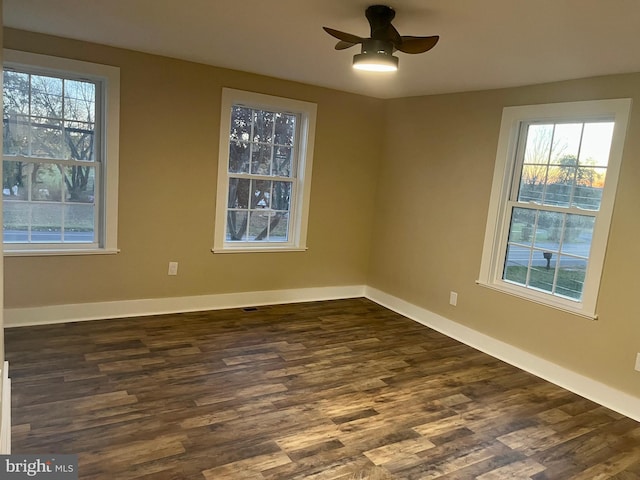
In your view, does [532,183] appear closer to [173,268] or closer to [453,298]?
[453,298]

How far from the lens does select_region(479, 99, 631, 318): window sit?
10.6ft

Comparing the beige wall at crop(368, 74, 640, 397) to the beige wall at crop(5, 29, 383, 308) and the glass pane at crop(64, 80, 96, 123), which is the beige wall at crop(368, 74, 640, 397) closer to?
the beige wall at crop(5, 29, 383, 308)

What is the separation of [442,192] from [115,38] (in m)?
3.00

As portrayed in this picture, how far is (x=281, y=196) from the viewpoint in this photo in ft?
15.6

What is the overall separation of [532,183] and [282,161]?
2.30 meters

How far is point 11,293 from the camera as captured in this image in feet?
11.9

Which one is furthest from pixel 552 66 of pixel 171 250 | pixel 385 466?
pixel 171 250

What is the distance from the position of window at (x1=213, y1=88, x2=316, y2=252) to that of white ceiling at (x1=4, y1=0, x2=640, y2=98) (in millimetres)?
532

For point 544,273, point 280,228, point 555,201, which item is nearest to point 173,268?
point 280,228

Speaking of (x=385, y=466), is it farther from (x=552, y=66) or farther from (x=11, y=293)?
(x=11, y=293)

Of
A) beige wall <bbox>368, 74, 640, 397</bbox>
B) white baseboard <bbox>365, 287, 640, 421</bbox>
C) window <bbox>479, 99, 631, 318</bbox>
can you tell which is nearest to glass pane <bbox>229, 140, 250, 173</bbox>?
beige wall <bbox>368, 74, 640, 397</bbox>

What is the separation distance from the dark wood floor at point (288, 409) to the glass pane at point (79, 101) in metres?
1.66

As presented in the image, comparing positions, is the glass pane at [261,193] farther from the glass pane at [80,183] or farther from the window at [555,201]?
the window at [555,201]

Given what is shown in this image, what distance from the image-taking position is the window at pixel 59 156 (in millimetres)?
3512
